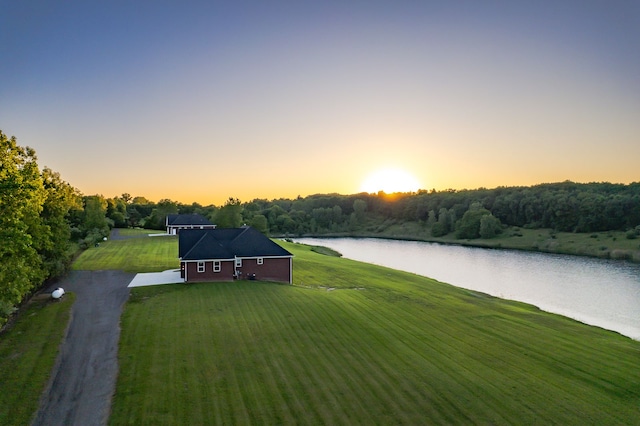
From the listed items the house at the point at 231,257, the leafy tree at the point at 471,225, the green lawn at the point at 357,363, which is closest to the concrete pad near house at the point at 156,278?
the house at the point at 231,257

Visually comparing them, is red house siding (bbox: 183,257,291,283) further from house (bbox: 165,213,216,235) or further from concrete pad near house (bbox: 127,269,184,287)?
house (bbox: 165,213,216,235)

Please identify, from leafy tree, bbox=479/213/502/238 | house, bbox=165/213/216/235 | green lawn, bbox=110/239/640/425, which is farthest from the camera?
leafy tree, bbox=479/213/502/238

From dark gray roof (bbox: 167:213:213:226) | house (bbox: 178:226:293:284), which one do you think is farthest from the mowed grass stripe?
dark gray roof (bbox: 167:213:213:226)

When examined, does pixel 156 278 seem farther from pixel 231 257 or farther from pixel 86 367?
pixel 86 367

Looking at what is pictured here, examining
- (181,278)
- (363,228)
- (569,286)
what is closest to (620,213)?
(569,286)

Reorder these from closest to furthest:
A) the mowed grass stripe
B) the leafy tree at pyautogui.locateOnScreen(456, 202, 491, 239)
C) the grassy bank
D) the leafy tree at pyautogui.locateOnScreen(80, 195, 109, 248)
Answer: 1. the grassy bank
2. the mowed grass stripe
3. the leafy tree at pyautogui.locateOnScreen(80, 195, 109, 248)
4. the leafy tree at pyautogui.locateOnScreen(456, 202, 491, 239)

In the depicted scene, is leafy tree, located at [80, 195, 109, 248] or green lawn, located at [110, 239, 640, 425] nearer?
green lawn, located at [110, 239, 640, 425]

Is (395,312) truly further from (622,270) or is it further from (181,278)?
(622,270)

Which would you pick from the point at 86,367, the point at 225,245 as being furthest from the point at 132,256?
the point at 86,367

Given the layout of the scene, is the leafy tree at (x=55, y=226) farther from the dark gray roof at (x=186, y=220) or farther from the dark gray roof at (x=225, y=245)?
the dark gray roof at (x=186, y=220)
